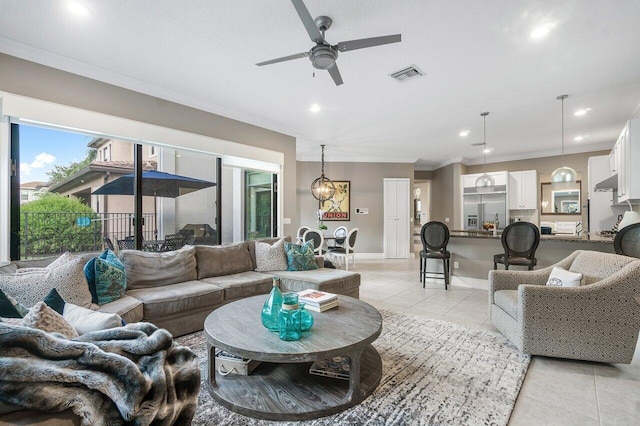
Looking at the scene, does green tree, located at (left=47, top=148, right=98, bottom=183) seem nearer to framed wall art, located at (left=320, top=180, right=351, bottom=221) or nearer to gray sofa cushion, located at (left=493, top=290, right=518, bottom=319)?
gray sofa cushion, located at (left=493, top=290, right=518, bottom=319)

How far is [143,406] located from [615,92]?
18.2ft

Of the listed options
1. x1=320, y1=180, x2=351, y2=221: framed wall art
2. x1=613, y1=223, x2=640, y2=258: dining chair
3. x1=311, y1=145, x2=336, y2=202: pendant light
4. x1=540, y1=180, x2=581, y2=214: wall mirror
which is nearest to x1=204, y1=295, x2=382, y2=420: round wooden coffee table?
x1=613, y1=223, x2=640, y2=258: dining chair

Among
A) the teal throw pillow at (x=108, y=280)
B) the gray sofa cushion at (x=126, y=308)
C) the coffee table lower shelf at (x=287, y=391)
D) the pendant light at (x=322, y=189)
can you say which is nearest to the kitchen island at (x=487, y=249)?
the pendant light at (x=322, y=189)

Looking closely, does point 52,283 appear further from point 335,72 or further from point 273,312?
point 335,72

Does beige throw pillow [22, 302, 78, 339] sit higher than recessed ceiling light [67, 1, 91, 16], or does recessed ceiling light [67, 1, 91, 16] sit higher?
recessed ceiling light [67, 1, 91, 16]

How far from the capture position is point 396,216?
8.29 m

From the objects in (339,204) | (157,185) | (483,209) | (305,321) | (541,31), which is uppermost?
(541,31)

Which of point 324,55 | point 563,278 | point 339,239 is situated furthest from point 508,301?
point 339,239

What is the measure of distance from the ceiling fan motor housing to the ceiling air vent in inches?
49.1

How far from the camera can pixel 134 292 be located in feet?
9.36

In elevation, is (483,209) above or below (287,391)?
above

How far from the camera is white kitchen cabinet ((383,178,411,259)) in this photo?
8.27 meters

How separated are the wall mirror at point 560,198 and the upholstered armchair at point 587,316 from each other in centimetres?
559

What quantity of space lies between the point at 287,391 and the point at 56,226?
3.02 metres
